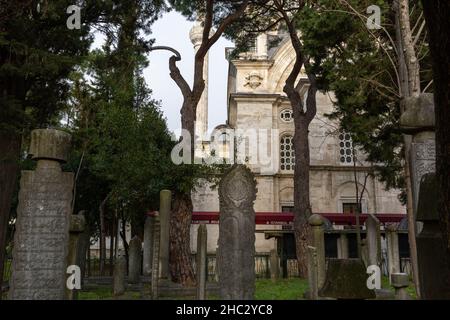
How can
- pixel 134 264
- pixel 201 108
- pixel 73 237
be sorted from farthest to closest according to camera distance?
pixel 201 108 → pixel 134 264 → pixel 73 237

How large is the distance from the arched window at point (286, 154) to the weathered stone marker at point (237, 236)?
18834mm

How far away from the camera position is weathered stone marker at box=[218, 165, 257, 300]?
7.59 metres

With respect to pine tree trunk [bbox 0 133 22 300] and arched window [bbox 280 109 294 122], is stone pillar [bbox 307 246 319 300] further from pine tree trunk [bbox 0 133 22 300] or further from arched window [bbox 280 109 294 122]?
arched window [bbox 280 109 294 122]

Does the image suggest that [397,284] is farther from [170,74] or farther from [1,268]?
[170,74]

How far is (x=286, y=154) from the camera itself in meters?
27.2

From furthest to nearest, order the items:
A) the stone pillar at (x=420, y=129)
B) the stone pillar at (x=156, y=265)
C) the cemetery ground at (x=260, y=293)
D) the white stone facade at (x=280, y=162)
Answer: the white stone facade at (x=280, y=162) < the cemetery ground at (x=260, y=293) < the stone pillar at (x=156, y=265) < the stone pillar at (x=420, y=129)

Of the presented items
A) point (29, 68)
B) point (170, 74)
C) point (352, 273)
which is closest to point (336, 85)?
point (170, 74)

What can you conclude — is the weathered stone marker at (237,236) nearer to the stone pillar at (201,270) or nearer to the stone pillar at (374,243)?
the stone pillar at (201,270)

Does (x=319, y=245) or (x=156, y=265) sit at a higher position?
(x=319, y=245)

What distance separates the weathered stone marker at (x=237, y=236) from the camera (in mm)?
7594

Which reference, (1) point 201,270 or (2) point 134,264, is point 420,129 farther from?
(2) point 134,264

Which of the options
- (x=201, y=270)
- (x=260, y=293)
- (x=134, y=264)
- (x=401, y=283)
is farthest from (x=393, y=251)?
(x=134, y=264)

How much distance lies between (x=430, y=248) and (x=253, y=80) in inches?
977

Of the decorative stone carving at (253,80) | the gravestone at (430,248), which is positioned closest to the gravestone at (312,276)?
the gravestone at (430,248)
